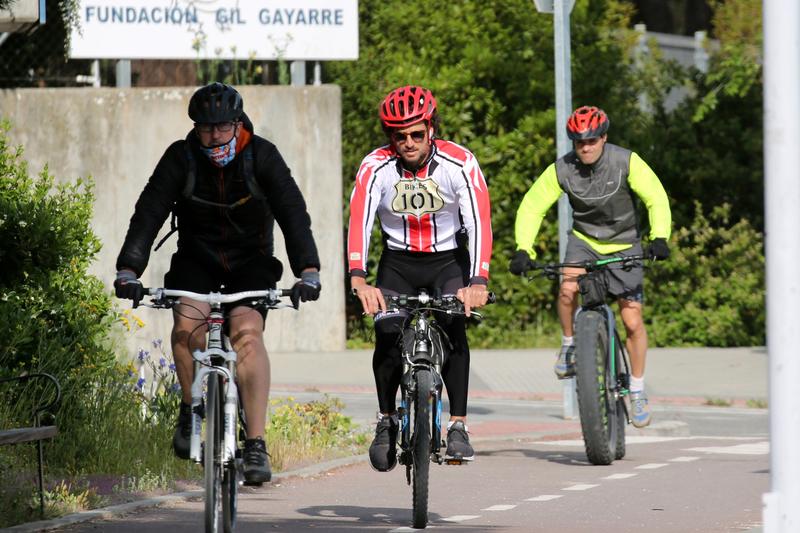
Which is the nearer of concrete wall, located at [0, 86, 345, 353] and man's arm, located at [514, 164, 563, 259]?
man's arm, located at [514, 164, 563, 259]

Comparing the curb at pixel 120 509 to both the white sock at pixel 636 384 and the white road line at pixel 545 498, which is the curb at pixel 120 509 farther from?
the white sock at pixel 636 384

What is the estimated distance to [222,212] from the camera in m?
7.69

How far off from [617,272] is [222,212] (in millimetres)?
4435

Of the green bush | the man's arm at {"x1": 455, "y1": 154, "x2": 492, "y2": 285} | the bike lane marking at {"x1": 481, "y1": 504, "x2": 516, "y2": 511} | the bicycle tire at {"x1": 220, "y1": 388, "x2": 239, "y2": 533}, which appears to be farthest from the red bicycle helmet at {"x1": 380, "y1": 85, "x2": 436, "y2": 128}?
the green bush

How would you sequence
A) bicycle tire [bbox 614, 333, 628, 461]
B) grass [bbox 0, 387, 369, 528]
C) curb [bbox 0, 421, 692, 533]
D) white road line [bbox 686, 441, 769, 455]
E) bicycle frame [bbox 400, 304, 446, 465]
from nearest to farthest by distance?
curb [bbox 0, 421, 692, 533]
bicycle frame [bbox 400, 304, 446, 465]
grass [bbox 0, 387, 369, 528]
bicycle tire [bbox 614, 333, 628, 461]
white road line [bbox 686, 441, 769, 455]

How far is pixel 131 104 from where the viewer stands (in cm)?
1895

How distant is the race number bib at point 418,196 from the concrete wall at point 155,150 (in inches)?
Answer: 404

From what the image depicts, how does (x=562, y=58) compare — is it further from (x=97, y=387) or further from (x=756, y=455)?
(x=97, y=387)

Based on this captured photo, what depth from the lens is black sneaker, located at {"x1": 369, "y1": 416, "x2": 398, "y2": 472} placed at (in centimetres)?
847

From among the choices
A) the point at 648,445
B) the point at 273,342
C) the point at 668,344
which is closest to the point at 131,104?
the point at 273,342

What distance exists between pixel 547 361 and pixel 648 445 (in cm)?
549

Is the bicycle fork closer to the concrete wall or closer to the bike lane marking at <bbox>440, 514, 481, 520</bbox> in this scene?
the bike lane marking at <bbox>440, 514, 481, 520</bbox>

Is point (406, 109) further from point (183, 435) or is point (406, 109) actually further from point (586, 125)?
point (586, 125)

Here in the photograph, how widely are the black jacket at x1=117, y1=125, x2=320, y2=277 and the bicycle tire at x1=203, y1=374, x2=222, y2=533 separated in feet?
2.14
